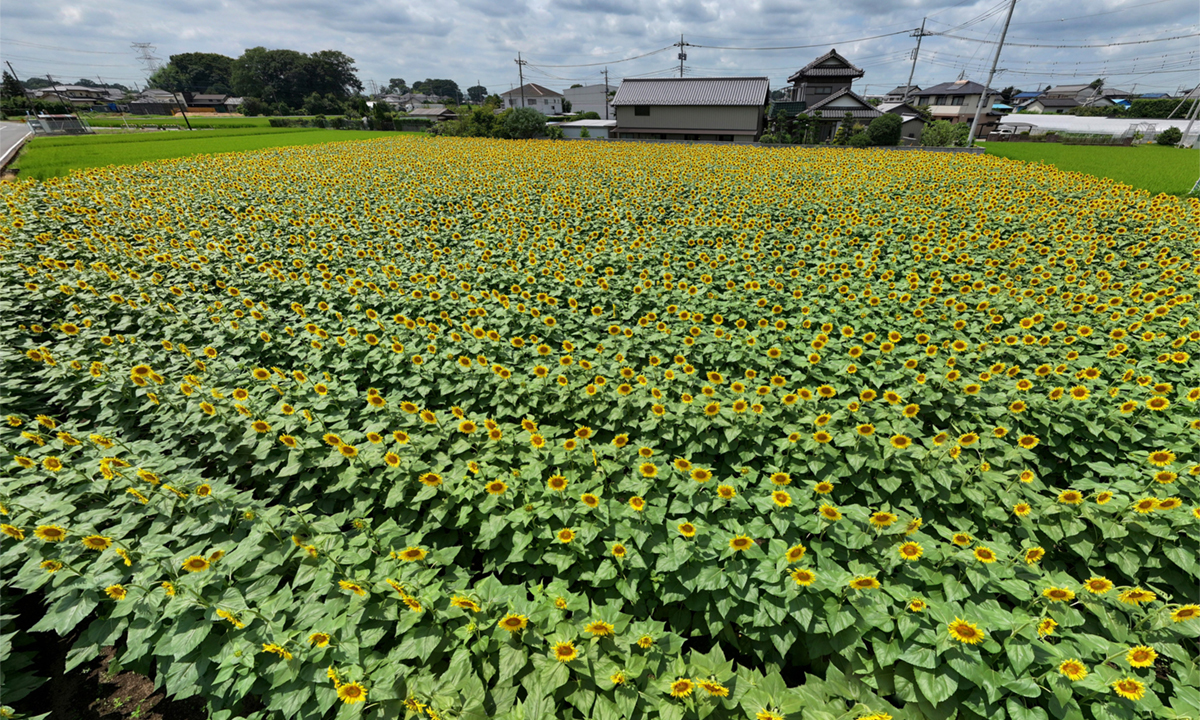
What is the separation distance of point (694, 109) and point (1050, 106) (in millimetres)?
107718

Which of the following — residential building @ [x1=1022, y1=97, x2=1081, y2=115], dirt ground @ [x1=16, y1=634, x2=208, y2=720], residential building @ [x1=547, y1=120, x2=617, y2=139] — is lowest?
dirt ground @ [x1=16, y1=634, x2=208, y2=720]

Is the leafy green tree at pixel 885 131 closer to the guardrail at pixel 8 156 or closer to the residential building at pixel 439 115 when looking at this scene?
the guardrail at pixel 8 156

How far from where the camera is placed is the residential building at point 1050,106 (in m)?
95.8

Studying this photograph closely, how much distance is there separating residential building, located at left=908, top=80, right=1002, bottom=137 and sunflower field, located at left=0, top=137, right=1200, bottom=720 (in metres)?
84.2

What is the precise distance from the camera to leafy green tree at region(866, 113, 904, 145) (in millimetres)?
36062

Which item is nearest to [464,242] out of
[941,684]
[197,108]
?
[941,684]

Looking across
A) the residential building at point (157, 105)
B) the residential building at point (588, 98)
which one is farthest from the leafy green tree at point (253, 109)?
the residential building at point (588, 98)

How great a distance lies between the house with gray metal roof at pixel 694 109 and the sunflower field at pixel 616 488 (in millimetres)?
43522

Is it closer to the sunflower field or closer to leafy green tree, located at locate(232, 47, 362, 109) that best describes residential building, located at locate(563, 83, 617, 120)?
leafy green tree, located at locate(232, 47, 362, 109)

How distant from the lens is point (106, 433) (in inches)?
163

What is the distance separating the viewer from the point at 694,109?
4619 cm

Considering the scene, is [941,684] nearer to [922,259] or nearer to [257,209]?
[922,259]

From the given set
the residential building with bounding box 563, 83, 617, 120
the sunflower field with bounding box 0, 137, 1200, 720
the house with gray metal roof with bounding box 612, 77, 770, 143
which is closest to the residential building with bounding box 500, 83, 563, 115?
the residential building with bounding box 563, 83, 617, 120

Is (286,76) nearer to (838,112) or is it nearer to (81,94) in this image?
(81,94)
